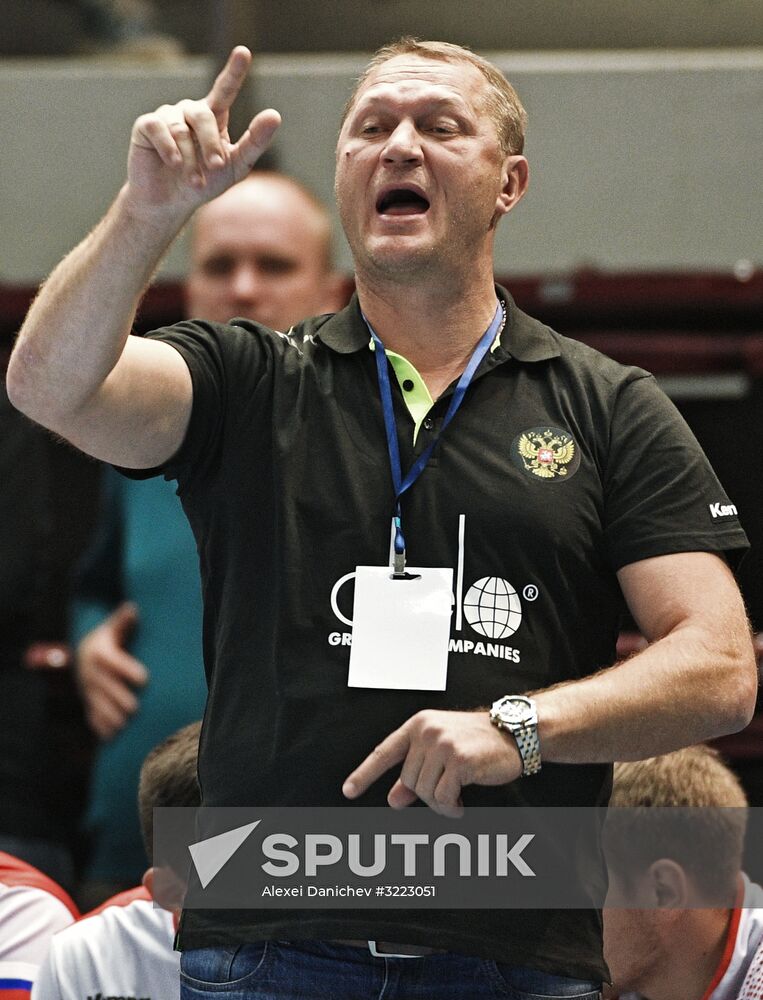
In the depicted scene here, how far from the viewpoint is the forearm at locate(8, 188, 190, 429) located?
165 cm

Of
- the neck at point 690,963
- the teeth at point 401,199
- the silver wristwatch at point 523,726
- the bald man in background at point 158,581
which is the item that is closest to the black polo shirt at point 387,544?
the silver wristwatch at point 523,726

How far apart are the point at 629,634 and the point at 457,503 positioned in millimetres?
1593

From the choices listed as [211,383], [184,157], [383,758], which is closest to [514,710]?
[383,758]

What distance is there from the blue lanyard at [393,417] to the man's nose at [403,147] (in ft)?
0.77

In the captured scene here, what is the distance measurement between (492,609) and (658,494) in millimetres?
275

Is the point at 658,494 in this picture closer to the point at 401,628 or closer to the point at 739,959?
the point at 401,628

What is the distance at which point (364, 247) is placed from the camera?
194cm

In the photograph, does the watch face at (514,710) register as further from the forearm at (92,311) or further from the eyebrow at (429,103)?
the eyebrow at (429,103)

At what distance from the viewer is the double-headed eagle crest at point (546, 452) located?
1.83 m

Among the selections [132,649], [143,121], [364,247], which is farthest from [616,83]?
[143,121]

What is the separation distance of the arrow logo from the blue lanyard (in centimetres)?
38

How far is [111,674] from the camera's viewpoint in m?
3.13

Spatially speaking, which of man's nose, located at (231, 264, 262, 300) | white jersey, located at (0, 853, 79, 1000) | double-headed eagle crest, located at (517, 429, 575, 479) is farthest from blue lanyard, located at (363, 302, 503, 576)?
man's nose, located at (231, 264, 262, 300)

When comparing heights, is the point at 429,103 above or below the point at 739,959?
above
